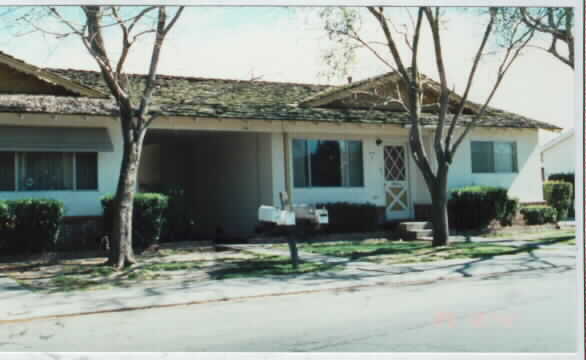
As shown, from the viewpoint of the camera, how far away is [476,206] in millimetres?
18547

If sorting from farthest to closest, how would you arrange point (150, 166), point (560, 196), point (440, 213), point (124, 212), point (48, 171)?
point (150, 166), point (560, 196), point (440, 213), point (48, 171), point (124, 212)

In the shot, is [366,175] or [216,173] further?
[216,173]

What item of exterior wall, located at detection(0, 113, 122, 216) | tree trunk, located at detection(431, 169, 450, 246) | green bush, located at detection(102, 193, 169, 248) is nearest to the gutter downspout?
tree trunk, located at detection(431, 169, 450, 246)

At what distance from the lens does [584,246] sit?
6.99 m

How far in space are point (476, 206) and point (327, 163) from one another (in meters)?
4.37

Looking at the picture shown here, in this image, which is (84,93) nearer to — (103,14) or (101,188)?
(101,188)

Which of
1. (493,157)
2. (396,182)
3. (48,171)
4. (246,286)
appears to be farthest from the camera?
(493,157)

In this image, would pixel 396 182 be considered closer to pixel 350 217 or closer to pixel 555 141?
pixel 350 217

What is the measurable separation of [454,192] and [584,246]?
11942mm

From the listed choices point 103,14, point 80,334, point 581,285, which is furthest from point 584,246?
point 103,14

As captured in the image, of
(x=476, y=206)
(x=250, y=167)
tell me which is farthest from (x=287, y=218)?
(x=476, y=206)

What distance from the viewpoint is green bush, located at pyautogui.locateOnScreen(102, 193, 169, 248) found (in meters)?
14.4

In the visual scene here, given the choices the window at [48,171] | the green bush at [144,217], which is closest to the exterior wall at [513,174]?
the green bush at [144,217]

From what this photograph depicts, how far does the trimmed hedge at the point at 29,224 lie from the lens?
1306 centimetres
